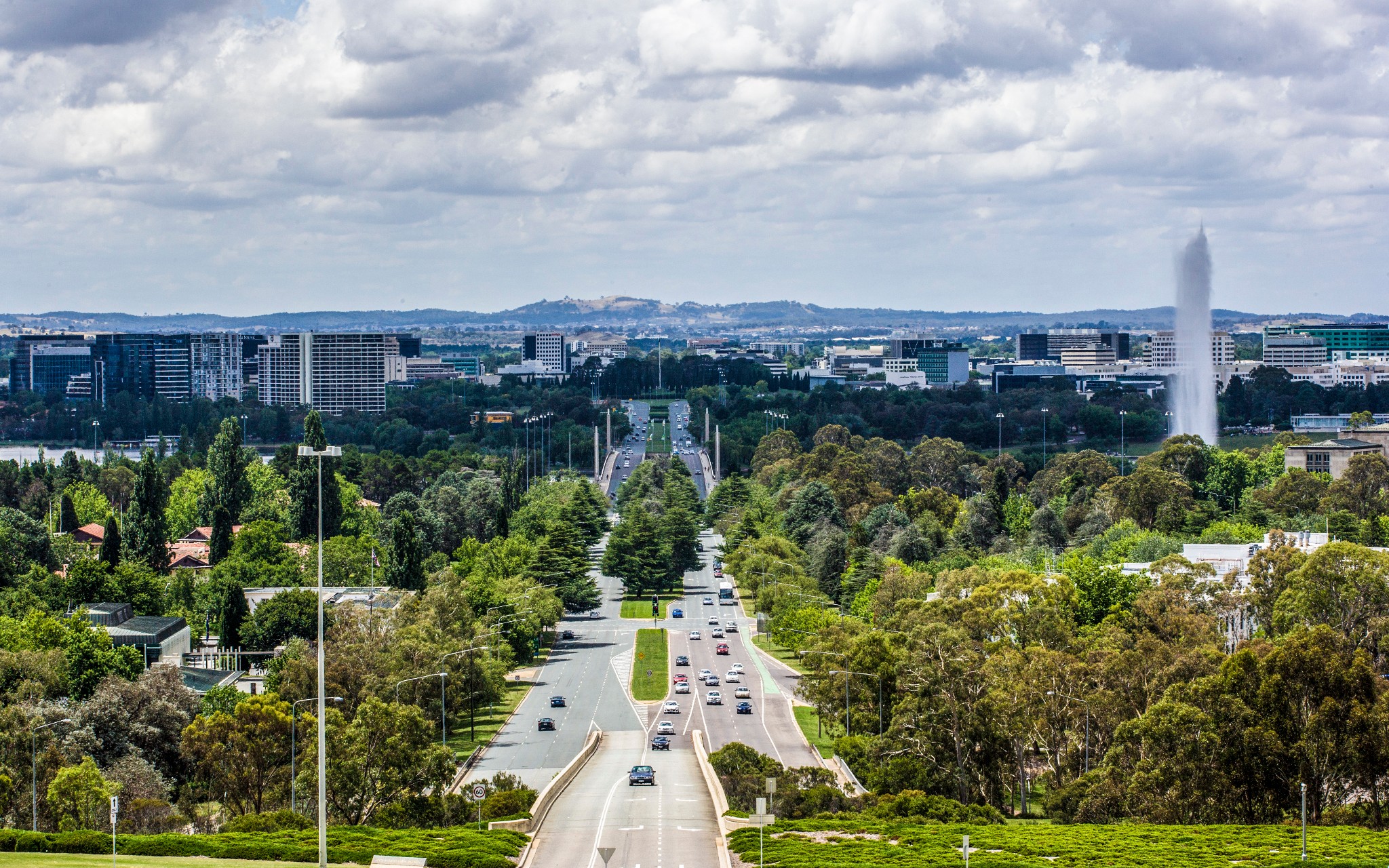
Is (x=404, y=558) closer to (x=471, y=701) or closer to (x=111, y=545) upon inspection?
(x=111, y=545)

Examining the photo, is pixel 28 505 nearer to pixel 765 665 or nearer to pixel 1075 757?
pixel 765 665

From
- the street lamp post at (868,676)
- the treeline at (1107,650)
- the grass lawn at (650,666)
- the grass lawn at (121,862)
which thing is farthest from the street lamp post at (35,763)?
the street lamp post at (868,676)

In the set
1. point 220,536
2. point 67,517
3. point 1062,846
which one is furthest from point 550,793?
point 67,517

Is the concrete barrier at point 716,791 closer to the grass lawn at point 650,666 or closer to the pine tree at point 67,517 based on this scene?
the grass lawn at point 650,666

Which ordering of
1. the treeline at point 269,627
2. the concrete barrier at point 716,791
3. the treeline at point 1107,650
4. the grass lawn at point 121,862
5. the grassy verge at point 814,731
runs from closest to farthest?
the grass lawn at point 121,862 → the concrete barrier at point 716,791 → the treeline at point 1107,650 → the treeline at point 269,627 → the grassy verge at point 814,731

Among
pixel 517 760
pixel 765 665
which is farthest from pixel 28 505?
pixel 517 760

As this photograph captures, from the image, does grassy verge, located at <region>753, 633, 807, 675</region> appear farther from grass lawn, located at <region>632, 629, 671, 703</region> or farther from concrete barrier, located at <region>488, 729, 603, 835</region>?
concrete barrier, located at <region>488, 729, 603, 835</region>
